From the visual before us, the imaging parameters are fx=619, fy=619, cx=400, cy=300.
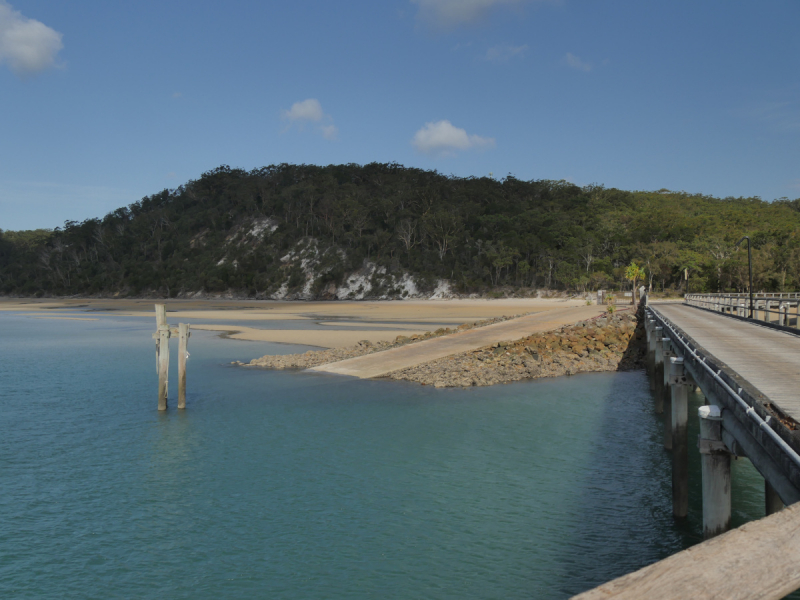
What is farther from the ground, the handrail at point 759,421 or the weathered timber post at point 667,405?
the handrail at point 759,421

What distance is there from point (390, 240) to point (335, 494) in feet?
334

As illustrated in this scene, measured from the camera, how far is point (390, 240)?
113 meters

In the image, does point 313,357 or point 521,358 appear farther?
point 313,357

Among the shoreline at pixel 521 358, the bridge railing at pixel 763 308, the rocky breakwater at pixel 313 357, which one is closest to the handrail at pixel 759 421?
the bridge railing at pixel 763 308

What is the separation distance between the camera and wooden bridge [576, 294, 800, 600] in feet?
9.60

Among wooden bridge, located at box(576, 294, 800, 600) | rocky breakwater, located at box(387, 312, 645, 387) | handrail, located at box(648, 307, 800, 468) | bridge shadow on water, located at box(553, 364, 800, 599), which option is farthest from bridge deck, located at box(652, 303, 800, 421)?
rocky breakwater, located at box(387, 312, 645, 387)

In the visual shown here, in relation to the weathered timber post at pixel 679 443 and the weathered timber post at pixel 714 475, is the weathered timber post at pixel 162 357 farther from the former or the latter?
the weathered timber post at pixel 714 475

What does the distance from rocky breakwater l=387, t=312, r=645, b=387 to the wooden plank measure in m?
19.9

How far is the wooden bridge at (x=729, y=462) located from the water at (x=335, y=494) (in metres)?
2.00

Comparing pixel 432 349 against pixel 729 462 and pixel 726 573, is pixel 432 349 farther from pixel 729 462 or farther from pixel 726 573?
pixel 726 573

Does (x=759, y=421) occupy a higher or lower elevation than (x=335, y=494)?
higher

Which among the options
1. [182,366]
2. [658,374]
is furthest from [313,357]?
[658,374]

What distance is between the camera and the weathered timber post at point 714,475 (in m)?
7.48

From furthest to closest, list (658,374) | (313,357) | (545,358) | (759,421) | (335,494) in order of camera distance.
→ (313,357) < (545,358) < (658,374) < (335,494) < (759,421)
